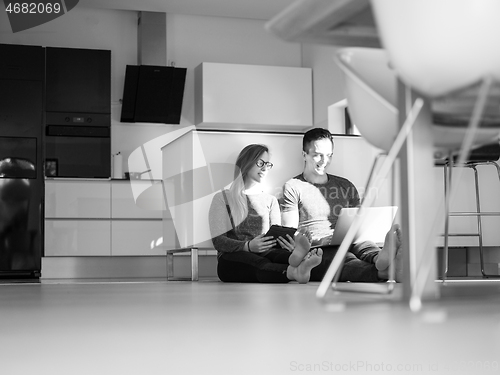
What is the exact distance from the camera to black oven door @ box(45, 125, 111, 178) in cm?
644

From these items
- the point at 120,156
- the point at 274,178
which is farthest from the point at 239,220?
the point at 120,156

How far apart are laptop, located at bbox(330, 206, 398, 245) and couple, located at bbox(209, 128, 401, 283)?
0.09 metres

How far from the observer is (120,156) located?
22.4 ft

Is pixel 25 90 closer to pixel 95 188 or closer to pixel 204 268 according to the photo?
pixel 95 188

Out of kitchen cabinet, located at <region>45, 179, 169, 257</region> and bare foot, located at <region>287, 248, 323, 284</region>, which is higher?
kitchen cabinet, located at <region>45, 179, 169, 257</region>

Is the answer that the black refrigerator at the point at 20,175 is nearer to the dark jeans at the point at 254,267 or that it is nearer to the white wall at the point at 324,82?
the white wall at the point at 324,82

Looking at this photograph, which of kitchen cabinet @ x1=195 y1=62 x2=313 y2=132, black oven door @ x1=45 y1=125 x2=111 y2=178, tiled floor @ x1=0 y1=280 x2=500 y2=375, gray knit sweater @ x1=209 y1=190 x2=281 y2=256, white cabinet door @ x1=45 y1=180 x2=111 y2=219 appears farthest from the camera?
kitchen cabinet @ x1=195 y1=62 x2=313 y2=132

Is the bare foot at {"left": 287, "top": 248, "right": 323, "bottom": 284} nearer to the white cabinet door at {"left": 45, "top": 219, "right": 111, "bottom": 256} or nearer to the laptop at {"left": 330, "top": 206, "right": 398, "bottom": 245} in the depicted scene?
the laptop at {"left": 330, "top": 206, "right": 398, "bottom": 245}

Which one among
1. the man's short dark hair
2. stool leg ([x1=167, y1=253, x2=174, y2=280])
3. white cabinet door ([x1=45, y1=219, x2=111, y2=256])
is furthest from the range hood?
the man's short dark hair

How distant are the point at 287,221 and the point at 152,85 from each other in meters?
3.43

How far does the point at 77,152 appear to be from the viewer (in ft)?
21.3

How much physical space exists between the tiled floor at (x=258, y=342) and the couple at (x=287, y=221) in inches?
73.2

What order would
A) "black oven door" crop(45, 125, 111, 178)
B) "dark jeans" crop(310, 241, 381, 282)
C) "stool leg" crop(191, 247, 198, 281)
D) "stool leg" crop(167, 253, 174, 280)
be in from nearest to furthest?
"dark jeans" crop(310, 241, 381, 282) → "stool leg" crop(191, 247, 198, 281) → "stool leg" crop(167, 253, 174, 280) → "black oven door" crop(45, 125, 111, 178)

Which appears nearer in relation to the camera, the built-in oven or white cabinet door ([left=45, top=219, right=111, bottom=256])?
white cabinet door ([left=45, top=219, right=111, bottom=256])
